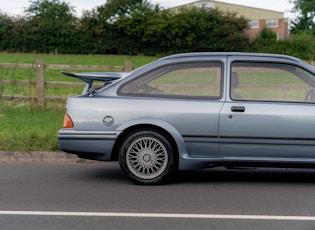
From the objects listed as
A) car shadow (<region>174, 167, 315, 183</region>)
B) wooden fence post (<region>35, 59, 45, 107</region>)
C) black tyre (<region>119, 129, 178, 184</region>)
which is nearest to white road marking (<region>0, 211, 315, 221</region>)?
black tyre (<region>119, 129, 178, 184</region>)

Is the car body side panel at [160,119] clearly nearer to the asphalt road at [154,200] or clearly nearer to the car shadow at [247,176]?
the asphalt road at [154,200]

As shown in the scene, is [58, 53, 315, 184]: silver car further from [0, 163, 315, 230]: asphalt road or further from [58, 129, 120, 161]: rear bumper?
[0, 163, 315, 230]: asphalt road

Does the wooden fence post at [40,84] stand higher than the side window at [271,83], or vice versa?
the side window at [271,83]

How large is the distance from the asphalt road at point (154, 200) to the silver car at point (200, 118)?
0.37 metres

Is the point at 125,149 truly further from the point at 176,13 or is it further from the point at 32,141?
the point at 176,13

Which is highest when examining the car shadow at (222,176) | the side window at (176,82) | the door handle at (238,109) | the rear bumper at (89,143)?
the side window at (176,82)

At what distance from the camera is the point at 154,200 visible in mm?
6695

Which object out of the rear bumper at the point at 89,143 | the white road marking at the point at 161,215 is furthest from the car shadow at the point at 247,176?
the white road marking at the point at 161,215

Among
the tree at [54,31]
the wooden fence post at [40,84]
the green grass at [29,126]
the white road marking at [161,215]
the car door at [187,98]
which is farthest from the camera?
the tree at [54,31]

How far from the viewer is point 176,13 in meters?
67.6

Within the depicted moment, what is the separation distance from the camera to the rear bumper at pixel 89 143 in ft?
24.5

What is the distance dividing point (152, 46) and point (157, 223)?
58168mm

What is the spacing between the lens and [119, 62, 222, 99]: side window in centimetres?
758

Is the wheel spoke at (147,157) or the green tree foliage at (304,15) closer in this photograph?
the wheel spoke at (147,157)
